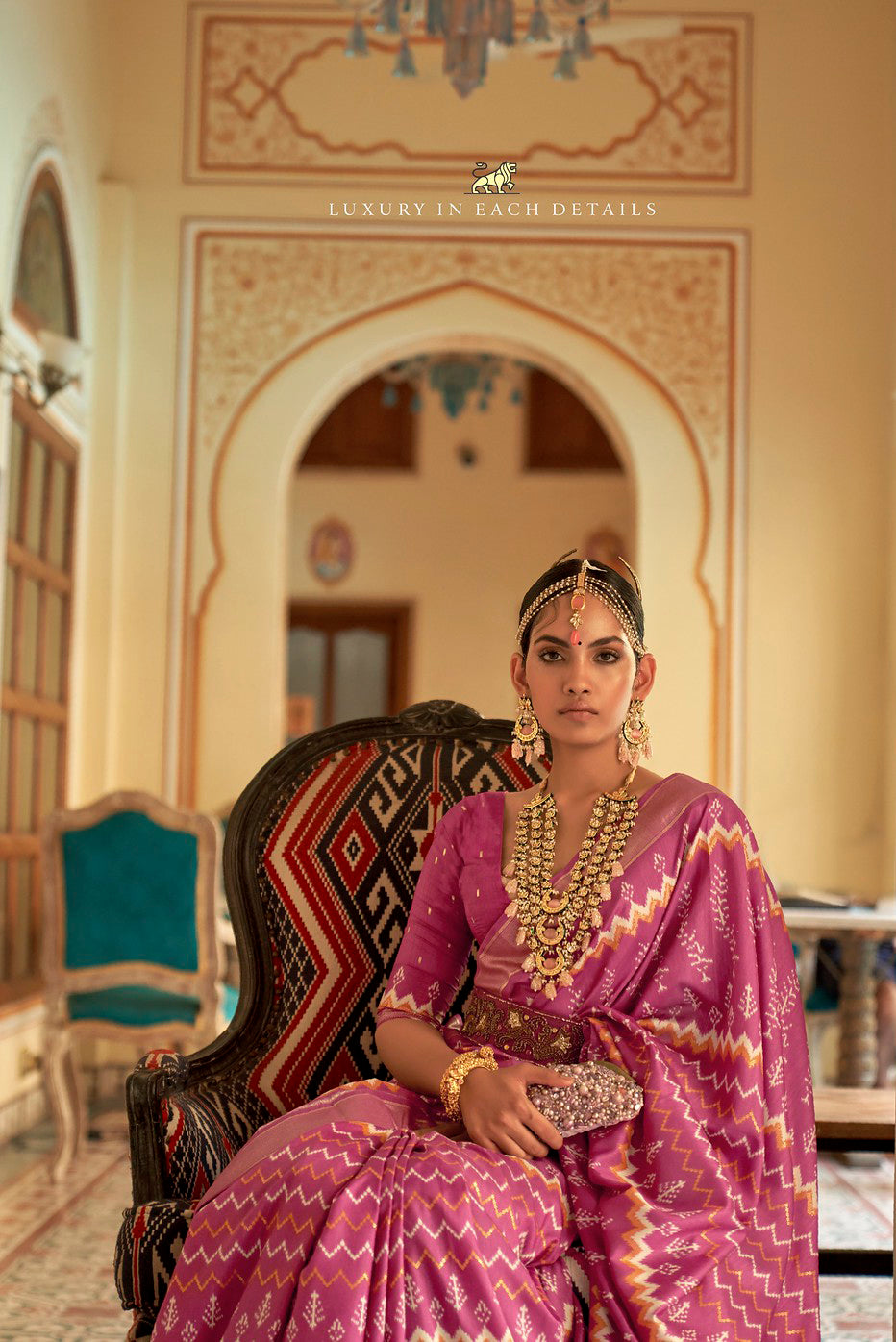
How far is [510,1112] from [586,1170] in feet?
0.40

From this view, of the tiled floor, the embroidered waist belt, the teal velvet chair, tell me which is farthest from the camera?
the teal velvet chair

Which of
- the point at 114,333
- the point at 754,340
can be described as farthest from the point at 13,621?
the point at 754,340

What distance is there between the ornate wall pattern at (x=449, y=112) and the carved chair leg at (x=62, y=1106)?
11.0 ft

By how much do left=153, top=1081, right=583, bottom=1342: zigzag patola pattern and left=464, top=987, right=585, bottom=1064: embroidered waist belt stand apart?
0.18 metres

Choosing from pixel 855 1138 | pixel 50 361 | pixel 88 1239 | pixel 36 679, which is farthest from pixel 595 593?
pixel 36 679

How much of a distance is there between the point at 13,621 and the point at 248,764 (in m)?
1.14

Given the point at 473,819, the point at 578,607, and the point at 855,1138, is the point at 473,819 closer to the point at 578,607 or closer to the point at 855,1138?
the point at 578,607

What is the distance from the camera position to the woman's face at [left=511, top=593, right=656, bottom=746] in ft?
5.87

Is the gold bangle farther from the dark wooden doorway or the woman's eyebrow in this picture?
the dark wooden doorway


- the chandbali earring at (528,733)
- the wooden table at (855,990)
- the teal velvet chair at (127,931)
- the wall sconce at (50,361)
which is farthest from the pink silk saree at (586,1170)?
the wall sconce at (50,361)

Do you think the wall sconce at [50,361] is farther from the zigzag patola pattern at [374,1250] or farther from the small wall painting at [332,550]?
the small wall painting at [332,550]

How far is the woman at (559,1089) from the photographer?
1396mm

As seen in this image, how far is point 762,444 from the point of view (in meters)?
5.44

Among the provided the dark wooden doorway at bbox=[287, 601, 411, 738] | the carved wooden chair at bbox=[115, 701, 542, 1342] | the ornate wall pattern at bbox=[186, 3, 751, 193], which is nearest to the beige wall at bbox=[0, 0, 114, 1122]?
the ornate wall pattern at bbox=[186, 3, 751, 193]
